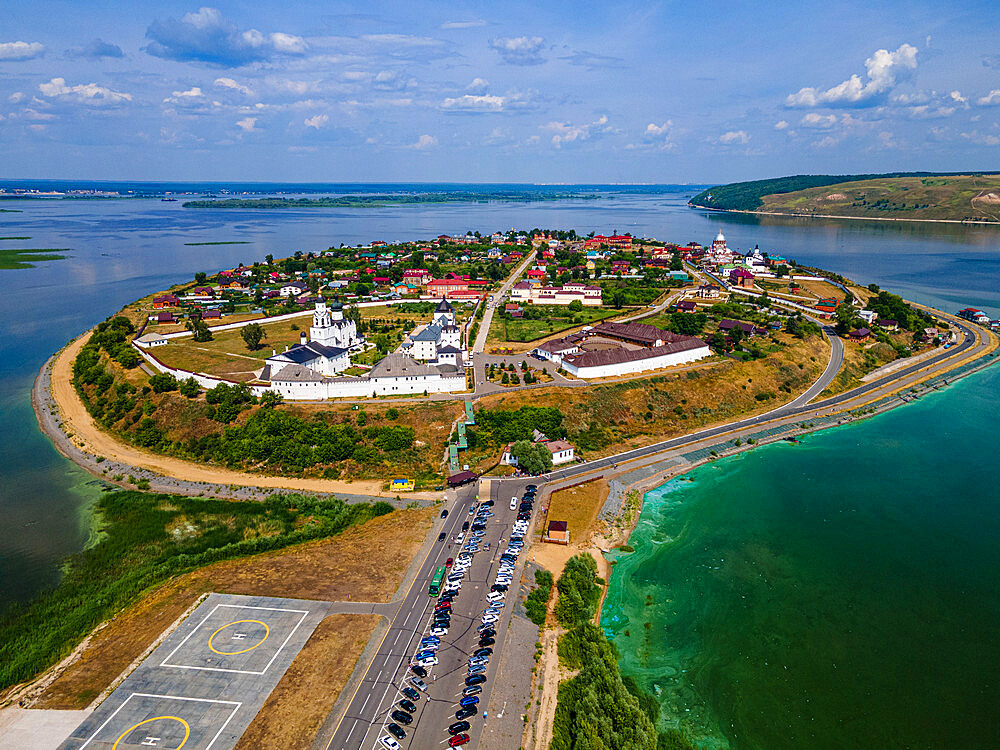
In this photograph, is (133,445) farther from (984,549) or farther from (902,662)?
(984,549)

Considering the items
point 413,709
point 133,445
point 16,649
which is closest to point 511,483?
point 413,709

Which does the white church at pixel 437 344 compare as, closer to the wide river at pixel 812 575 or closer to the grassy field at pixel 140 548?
the grassy field at pixel 140 548

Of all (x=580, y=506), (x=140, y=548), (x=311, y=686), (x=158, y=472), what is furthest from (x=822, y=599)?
(x=158, y=472)

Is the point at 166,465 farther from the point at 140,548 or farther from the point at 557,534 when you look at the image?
the point at 557,534

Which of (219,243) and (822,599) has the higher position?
(219,243)

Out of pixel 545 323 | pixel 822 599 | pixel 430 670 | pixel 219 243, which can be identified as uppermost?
pixel 219 243

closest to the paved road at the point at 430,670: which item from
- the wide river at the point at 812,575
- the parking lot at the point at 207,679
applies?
the parking lot at the point at 207,679
